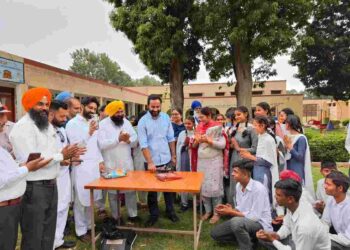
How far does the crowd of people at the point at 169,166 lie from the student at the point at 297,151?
1 centimetres

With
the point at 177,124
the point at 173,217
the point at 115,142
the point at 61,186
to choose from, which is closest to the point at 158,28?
the point at 177,124

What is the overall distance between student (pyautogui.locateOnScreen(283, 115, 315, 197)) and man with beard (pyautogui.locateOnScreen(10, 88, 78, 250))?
2.76 m

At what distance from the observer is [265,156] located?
12.9 feet

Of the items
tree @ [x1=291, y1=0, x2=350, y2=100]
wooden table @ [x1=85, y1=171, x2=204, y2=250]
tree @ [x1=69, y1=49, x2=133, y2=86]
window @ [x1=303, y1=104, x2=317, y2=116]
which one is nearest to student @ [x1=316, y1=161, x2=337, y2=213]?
wooden table @ [x1=85, y1=171, x2=204, y2=250]

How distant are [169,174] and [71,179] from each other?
1352 millimetres

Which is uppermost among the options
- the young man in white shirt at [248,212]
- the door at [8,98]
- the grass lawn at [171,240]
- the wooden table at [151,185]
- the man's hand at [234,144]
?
the door at [8,98]

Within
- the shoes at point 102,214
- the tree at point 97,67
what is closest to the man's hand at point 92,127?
the shoes at point 102,214

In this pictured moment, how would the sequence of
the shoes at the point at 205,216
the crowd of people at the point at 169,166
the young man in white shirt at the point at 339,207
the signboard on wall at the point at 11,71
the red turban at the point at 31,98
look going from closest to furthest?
the crowd of people at the point at 169,166, the red turban at the point at 31,98, the young man in white shirt at the point at 339,207, the shoes at the point at 205,216, the signboard on wall at the point at 11,71

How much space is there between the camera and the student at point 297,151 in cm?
406

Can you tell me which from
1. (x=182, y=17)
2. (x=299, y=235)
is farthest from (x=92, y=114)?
(x=182, y=17)

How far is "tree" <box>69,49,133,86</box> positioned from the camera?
63.3 meters

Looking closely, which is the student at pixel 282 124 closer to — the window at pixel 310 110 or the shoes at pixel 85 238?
the shoes at pixel 85 238

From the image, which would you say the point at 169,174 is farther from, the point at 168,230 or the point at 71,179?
the point at 71,179

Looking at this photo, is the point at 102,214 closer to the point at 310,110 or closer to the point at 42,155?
the point at 42,155
